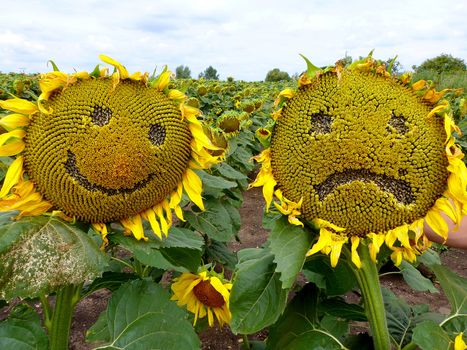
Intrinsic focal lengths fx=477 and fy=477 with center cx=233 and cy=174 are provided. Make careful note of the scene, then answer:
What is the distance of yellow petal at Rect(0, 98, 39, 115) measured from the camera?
1287 mm

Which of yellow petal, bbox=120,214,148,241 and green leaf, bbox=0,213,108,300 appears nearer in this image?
green leaf, bbox=0,213,108,300

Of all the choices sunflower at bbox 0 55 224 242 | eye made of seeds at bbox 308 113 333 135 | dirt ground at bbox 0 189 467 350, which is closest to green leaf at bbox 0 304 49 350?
sunflower at bbox 0 55 224 242

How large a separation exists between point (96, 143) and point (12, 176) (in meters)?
0.26

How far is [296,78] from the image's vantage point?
1.37m

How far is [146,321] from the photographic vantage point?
1480mm

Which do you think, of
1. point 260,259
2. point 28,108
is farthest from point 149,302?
point 28,108

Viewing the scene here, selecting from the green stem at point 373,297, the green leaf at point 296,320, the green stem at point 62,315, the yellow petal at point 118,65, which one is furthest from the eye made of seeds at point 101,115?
the green leaf at point 296,320

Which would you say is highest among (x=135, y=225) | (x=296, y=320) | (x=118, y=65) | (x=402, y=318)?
(x=118, y=65)

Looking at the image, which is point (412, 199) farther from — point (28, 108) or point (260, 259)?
point (28, 108)

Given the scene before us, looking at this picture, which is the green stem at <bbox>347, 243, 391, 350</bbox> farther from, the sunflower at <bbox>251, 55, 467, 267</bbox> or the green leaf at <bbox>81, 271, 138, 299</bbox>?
the green leaf at <bbox>81, 271, 138, 299</bbox>

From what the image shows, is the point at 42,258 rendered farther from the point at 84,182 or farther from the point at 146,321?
the point at 146,321

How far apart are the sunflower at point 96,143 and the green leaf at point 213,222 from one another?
157cm

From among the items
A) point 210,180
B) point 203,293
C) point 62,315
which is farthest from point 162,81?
point 203,293

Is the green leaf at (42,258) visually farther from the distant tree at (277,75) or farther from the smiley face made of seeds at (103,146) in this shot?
the distant tree at (277,75)
